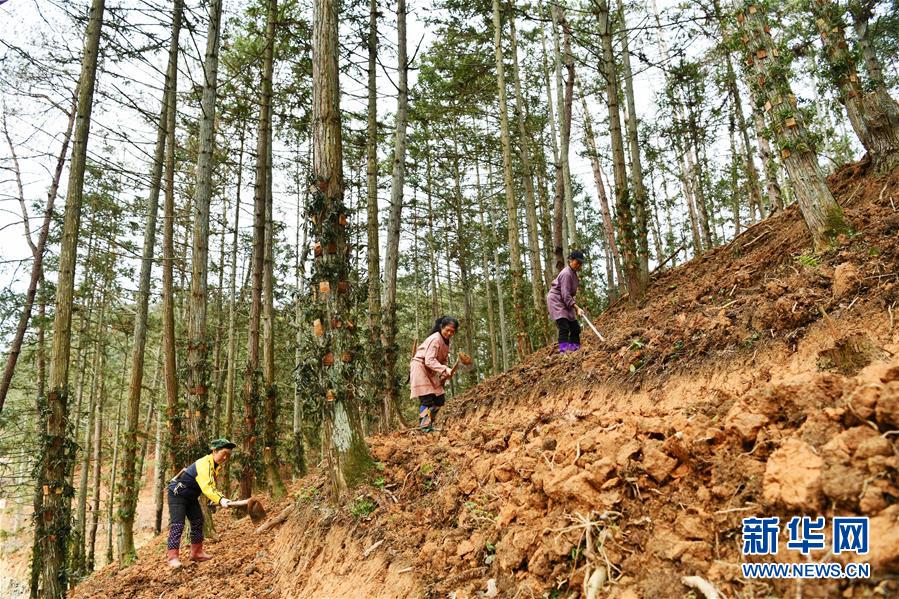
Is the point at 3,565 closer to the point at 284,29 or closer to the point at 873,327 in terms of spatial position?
the point at 284,29

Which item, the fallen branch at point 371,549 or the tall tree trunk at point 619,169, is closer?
the fallen branch at point 371,549

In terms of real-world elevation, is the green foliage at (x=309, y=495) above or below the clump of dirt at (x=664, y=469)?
below

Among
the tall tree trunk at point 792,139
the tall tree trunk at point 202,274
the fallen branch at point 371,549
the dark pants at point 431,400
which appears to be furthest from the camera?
the tall tree trunk at point 202,274

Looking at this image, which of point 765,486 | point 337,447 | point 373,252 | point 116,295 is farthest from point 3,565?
point 765,486

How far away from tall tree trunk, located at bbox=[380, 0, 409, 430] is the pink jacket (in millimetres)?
1594

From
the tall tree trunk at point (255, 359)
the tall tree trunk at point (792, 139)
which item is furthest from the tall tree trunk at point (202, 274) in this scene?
the tall tree trunk at point (792, 139)

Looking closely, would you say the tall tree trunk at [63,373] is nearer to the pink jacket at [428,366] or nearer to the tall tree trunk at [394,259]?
the tall tree trunk at [394,259]

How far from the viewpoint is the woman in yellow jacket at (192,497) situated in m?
6.09

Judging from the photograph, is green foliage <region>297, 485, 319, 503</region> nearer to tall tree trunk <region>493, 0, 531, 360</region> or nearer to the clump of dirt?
the clump of dirt

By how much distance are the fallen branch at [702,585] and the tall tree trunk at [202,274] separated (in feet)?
23.3

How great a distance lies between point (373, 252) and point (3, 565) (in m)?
29.4

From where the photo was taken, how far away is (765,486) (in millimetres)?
2148

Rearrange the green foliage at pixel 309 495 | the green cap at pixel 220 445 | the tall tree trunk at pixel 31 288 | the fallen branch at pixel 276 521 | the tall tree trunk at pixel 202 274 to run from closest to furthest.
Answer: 1. the green foliage at pixel 309 495
2. the fallen branch at pixel 276 521
3. the green cap at pixel 220 445
4. the tall tree trunk at pixel 202 274
5. the tall tree trunk at pixel 31 288

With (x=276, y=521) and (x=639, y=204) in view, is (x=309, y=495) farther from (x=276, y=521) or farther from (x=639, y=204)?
(x=639, y=204)
